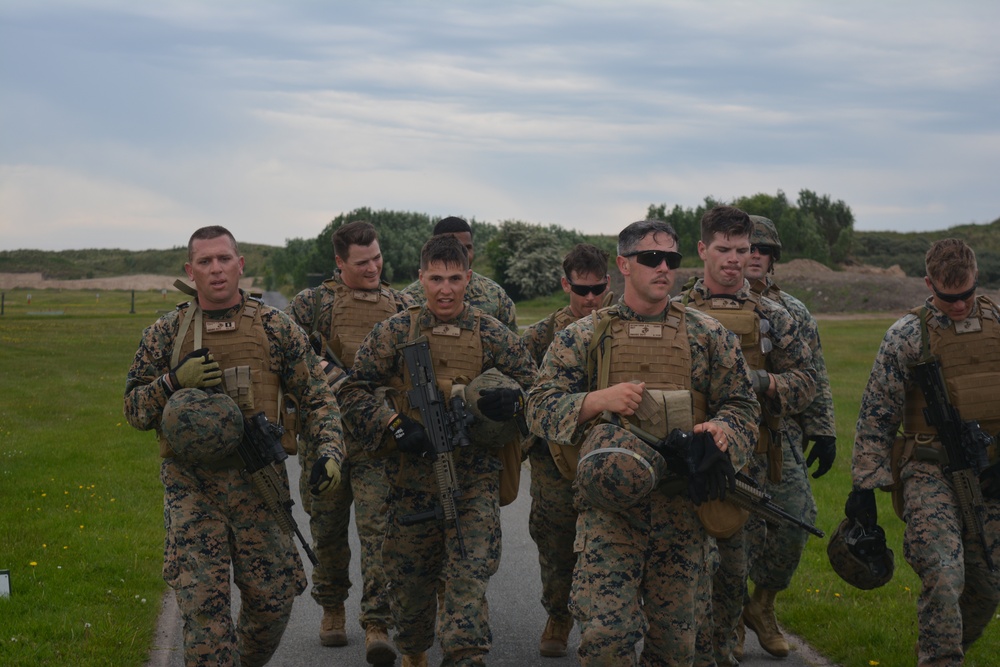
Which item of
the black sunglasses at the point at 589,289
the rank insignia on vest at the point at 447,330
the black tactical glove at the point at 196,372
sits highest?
the black sunglasses at the point at 589,289

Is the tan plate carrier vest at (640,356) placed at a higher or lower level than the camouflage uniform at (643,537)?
higher

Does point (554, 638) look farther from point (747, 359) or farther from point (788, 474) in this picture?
point (747, 359)

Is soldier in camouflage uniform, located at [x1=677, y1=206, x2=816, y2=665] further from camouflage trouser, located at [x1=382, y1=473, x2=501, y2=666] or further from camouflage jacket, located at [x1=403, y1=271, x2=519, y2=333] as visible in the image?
camouflage jacket, located at [x1=403, y1=271, x2=519, y2=333]

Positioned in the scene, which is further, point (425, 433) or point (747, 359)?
point (747, 359)

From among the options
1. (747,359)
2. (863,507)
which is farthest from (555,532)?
(863,507)

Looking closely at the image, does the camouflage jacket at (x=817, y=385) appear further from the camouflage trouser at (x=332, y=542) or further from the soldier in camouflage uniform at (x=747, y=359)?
the camouflage trouser at (x=332, y=542)

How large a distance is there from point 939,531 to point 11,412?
16.3 meters

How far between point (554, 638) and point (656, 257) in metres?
2.87

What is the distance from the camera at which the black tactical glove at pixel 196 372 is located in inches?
216

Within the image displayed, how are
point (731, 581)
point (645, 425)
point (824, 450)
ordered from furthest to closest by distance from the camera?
point (824, 450)
point (731, 581)
point (645, 425)

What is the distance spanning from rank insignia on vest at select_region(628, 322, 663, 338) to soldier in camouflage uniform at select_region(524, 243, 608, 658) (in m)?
1.96

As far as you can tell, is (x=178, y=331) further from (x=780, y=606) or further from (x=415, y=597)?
(x=780, y=606)

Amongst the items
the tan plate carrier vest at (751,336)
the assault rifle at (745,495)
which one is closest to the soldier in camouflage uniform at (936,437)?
the tan plate carrier vest at (751,336)

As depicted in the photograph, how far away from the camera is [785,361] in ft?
22.0
